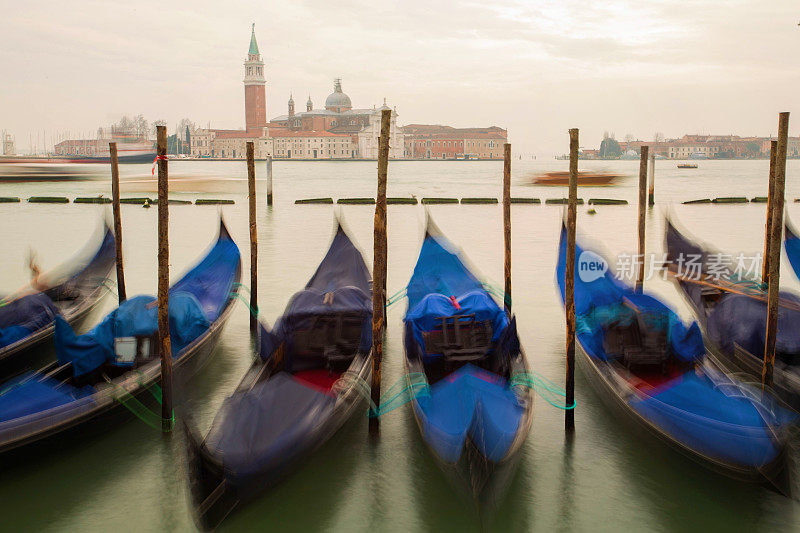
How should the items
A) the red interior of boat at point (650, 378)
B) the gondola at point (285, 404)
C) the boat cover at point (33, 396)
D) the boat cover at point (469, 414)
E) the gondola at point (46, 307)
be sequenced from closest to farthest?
the gondola at point (285, 404) < the boat cover at point (469, 414) < the boat cover at point (33, 396) < the red interior of boat at point (650, 378) < the gondola at point (46, 307)

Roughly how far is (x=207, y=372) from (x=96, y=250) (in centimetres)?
215

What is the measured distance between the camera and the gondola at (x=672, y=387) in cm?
294

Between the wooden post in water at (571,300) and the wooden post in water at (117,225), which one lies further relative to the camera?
the wooden post in water at (117,225)

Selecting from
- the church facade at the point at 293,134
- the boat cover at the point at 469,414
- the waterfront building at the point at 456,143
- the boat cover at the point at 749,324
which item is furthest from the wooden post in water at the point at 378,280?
the waterfront building at the point at 456,143

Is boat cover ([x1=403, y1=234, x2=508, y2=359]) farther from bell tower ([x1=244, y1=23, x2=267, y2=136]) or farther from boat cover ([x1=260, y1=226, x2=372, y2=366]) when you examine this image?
bell tower ([x1=244, y1=23, x2=267, y2=136])

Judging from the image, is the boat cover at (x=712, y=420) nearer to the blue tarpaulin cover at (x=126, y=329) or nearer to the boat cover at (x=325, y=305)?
the boat cover at (x=325, y=305)

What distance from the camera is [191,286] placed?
213 inches

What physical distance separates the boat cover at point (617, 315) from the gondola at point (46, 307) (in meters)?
3.40

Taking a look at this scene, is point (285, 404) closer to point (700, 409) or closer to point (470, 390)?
point (470, 390)

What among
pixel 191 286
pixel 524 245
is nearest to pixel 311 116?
pixel 524 245

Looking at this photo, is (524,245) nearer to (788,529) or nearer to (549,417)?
(549,417)

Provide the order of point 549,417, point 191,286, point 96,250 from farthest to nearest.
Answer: point 96,250 → point 191,286 → point 549,417

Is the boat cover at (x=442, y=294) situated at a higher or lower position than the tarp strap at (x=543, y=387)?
higher

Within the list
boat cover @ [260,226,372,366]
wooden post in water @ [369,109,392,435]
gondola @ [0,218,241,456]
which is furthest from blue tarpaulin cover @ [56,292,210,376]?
wooden post in water @ [369,109,392,435]
